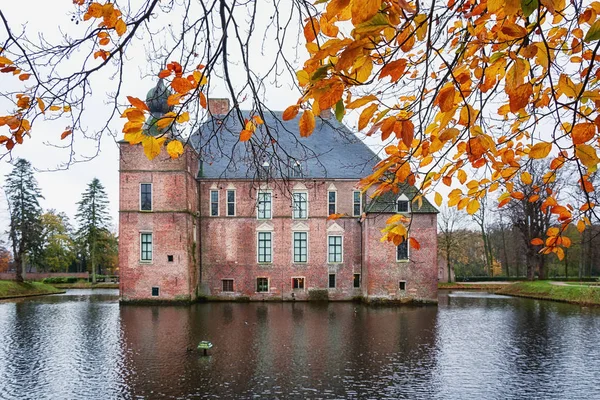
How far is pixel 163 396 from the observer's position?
32.0ft

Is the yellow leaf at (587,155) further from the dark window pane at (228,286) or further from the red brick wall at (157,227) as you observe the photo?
the dark window pane at (228,286)

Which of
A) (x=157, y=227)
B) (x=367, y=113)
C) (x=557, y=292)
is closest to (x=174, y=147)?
(x=367, y=113)

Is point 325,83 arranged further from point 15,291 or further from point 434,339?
point 15,291

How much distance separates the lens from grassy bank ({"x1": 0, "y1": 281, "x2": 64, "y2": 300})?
35031 millimetres

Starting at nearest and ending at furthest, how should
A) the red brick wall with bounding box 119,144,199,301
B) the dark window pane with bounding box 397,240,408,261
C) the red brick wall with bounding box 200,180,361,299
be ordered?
the red brick wall with bounding box 119,144,199,301
the dark window pane with bounding box 397,240,408,261
the red brick wall with bounding box 200,180,361,299

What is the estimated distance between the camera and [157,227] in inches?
1089

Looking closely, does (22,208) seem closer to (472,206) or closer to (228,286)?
(228,286)

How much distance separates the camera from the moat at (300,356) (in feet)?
33.7

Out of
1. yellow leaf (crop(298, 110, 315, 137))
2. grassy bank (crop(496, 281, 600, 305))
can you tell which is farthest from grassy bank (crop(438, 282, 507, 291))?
yellow leaf (crop(298, 110, 315, 137))

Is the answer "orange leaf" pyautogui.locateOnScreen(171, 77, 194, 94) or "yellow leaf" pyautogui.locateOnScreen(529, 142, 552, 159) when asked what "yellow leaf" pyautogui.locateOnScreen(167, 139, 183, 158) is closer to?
"orange leaf" pyautogui.locateOnScreen(171, 77, 194, 94)

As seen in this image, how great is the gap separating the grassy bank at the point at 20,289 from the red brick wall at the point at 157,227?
1393 centimetres

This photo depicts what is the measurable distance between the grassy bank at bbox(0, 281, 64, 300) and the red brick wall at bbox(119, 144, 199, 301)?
13928mm

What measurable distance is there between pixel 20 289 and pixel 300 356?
109ft

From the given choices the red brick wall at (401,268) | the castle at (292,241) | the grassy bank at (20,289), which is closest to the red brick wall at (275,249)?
the castle at (292,241)
